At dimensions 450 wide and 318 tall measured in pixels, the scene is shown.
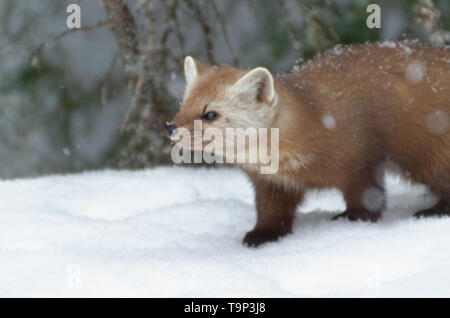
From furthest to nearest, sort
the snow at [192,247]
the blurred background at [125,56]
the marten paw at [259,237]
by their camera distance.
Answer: the blurred background at [125,56]
the marten paw at [259,237]
the snow at [192,247]

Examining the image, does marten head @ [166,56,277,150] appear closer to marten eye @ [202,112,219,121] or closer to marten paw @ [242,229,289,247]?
marten eye @ [202,112,219,121]

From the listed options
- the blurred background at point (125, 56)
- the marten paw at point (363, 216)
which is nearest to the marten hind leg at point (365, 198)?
the marten paw at point (363, 216)

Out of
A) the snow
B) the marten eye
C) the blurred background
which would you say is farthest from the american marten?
the blurred background

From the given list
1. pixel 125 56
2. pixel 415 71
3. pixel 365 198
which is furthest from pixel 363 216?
pixel 125 56

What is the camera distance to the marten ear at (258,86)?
2588 millimetres

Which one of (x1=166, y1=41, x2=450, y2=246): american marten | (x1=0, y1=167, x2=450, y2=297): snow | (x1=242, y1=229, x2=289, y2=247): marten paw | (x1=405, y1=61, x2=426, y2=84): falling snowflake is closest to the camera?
(x1=0, y1=167, x2=450, y2=297): snow

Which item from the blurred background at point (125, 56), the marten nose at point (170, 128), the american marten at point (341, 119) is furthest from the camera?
the blurred background at point (125, 56)

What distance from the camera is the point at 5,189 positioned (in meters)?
3.56

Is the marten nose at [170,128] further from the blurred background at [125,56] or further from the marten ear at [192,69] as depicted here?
the blurred background at [125,56]

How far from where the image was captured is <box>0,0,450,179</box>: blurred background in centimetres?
399

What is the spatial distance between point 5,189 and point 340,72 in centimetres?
192

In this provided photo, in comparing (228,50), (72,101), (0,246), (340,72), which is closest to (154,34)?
(228,50)

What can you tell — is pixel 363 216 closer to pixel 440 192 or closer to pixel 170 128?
pixel 440 192

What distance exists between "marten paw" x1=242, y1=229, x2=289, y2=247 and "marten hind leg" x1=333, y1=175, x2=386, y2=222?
0.32m
